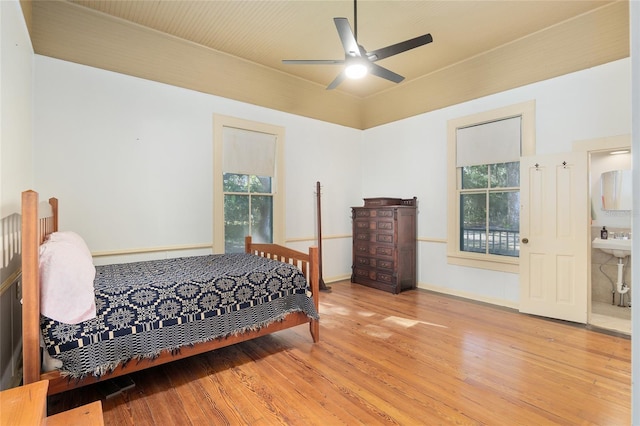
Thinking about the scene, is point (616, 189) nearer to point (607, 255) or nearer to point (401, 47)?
point (607, 255)

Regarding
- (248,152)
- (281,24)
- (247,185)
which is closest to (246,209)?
(247,185)

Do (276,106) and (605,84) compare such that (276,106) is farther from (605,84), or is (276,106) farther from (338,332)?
(605,84)

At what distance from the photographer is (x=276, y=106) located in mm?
5023

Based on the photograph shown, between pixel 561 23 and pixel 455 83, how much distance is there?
131 centimetres

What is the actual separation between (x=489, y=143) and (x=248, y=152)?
10.7 ft

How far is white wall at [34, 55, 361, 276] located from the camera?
3342 millimetres

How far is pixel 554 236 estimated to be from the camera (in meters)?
3.83

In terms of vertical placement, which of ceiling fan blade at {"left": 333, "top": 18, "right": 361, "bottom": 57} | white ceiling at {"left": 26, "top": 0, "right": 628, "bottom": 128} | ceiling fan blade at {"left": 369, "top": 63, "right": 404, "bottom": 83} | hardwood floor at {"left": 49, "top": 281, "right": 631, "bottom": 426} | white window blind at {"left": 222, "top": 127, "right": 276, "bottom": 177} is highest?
white ceiling at {"left": 26, "top": 0, "right": 628, "bottom": 128}

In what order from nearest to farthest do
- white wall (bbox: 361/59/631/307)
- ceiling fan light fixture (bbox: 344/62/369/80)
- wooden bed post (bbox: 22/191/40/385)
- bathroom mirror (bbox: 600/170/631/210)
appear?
wooden bed post (bbox: 22/191/40/385), ceiling fan light fixture (bbox: 344/62/369/80), white wall (bbox: 361/59/631/307), bathroom mirror (bbox: 600/170/631/210)

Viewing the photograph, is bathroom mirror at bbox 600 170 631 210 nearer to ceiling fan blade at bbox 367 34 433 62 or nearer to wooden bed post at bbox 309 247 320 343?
ceiling fan blade at bbox 367 34 433 62

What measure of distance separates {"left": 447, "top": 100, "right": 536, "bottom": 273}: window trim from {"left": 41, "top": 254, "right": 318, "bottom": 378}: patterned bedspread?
2.65 m

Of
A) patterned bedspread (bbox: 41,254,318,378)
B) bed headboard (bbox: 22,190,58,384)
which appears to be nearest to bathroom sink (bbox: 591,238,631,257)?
patterned bedspread (bbox: 41,254,318,378)

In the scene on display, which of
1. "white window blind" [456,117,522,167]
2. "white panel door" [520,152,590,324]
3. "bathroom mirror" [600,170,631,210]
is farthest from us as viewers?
"bathroom mirror" [600,170,631,210]

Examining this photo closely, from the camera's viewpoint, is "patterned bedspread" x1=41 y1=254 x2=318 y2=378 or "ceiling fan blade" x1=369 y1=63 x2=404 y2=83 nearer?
"patterned bedspread" x1=41 y1=254 x2=318 y2=378
